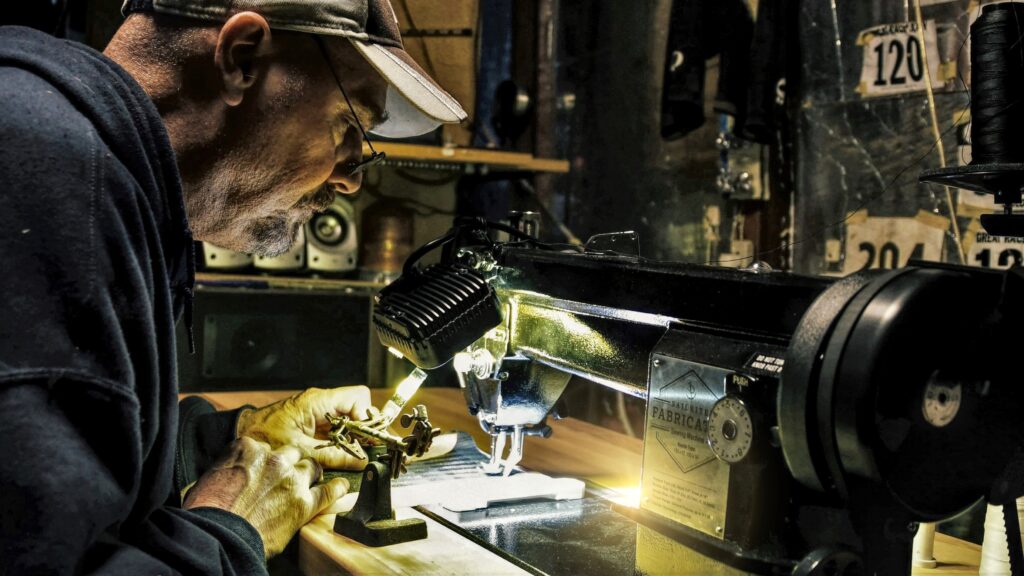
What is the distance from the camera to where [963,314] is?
83 cm

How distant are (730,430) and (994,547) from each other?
47 centimetres

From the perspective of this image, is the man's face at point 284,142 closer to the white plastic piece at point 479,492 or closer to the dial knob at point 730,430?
the white plastic piece at point 479,492

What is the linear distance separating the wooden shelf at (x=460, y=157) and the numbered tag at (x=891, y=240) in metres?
1.06

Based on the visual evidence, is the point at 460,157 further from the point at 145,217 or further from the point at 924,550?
the point at 145,217

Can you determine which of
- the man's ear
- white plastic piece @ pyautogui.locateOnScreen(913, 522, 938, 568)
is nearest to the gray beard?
the man's ear

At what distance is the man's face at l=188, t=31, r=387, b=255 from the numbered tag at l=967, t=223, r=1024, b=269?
2105 mm

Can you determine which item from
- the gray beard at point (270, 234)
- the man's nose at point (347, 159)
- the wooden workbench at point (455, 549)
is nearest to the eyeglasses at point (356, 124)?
the man's nose at point (347, 159)

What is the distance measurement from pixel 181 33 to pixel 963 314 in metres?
0.89

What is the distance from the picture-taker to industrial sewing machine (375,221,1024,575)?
2.69ft

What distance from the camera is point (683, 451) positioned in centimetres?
105

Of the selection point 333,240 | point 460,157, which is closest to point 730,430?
point 460,157

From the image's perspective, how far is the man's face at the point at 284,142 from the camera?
1.11 m

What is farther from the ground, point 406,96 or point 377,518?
point 406,96

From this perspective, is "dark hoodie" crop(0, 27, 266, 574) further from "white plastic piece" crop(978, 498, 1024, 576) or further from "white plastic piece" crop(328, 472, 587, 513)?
"white plastic piece" crop(978, 498, 1024, 576)
